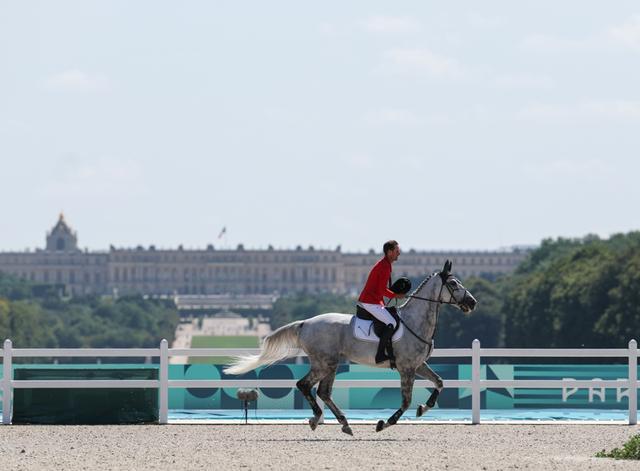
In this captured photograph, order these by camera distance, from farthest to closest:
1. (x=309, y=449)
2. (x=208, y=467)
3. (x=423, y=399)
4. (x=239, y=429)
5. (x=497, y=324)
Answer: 1. (x=497, y=324)
2. (x=423, y=399)
3. (x=239, y=429)
4. (x=309, y=449)
5. (x=208, y=467)

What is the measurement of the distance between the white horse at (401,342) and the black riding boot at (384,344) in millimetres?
101

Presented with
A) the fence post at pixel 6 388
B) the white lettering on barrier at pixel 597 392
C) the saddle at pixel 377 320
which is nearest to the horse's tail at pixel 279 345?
the saddle at pixel 377 320

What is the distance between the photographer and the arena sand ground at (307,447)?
21250mm

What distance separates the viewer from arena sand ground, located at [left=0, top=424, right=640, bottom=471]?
2125cm

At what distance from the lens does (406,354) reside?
2459 centimetres

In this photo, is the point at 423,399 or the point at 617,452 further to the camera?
the point at 423,399

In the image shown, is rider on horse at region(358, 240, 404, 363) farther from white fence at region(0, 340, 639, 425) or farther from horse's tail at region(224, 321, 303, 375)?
white fence at region(0, 340, 639, 425)

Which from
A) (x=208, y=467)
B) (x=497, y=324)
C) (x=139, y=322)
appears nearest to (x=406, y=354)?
(x=208, y=467)

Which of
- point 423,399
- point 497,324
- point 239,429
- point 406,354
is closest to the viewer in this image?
point 406,354

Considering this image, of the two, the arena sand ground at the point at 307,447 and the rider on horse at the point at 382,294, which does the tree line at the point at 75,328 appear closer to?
the arena sand ground at the point at 307,447

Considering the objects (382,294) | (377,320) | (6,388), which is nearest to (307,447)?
(377,320)

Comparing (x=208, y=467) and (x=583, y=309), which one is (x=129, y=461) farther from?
(x=583, y=309)

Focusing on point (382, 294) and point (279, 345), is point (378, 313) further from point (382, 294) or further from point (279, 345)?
point (279, 345)

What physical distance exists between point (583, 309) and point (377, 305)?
71.0 metres
